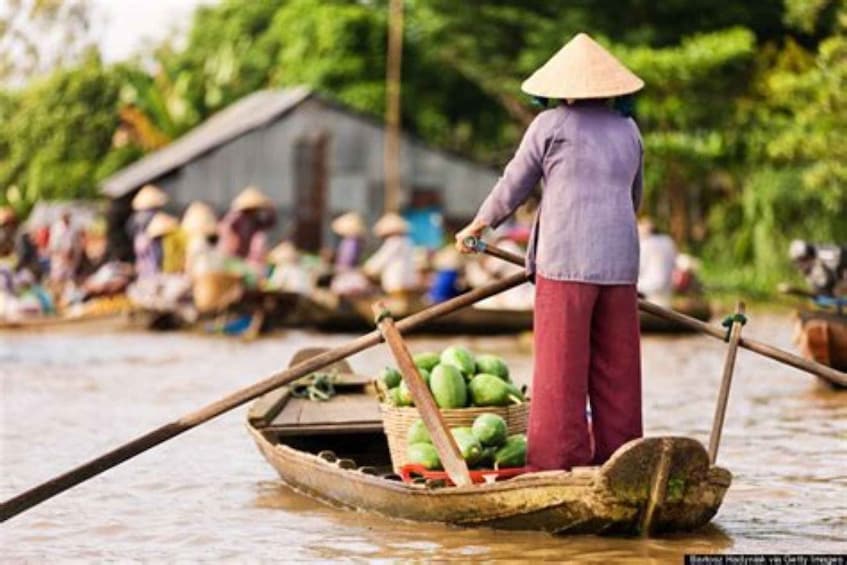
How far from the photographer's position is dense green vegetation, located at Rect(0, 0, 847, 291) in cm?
2372

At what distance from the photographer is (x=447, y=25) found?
30547 millimetres

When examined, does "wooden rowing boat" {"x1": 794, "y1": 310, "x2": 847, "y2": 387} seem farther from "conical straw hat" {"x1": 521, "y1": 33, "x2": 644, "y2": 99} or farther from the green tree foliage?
the green tree foliage

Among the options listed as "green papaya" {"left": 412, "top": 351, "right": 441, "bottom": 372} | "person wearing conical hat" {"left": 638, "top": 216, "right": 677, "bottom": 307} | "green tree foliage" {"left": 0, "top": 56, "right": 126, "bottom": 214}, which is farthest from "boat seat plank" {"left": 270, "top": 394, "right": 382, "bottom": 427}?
"green tree foliage" {"left": 0, "top": 56, "right": 126, "bottom": 214}

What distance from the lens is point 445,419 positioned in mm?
6789

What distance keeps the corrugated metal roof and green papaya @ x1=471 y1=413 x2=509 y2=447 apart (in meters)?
21.2

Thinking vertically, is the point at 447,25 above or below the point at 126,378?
above

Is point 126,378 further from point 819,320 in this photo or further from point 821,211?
point 821,211

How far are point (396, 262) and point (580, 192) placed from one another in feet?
42.0

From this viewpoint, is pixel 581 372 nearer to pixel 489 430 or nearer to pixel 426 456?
pixel 489 430

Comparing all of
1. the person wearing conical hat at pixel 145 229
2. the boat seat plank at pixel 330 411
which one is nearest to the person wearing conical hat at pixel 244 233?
the person wearing conical hat at pixel 145 229

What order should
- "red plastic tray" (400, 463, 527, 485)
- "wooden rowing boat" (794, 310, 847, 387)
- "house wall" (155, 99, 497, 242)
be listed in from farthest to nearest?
"house wall" (155, 99, 497, 242)
"wooden rowing boat" (794, 310, 847, 387)
"red plastic tray" (400, 463, 527, 485)

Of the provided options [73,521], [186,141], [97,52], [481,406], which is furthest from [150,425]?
[97,52]

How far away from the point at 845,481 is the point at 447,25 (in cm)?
2308

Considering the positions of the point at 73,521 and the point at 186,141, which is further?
the point at 186,141
